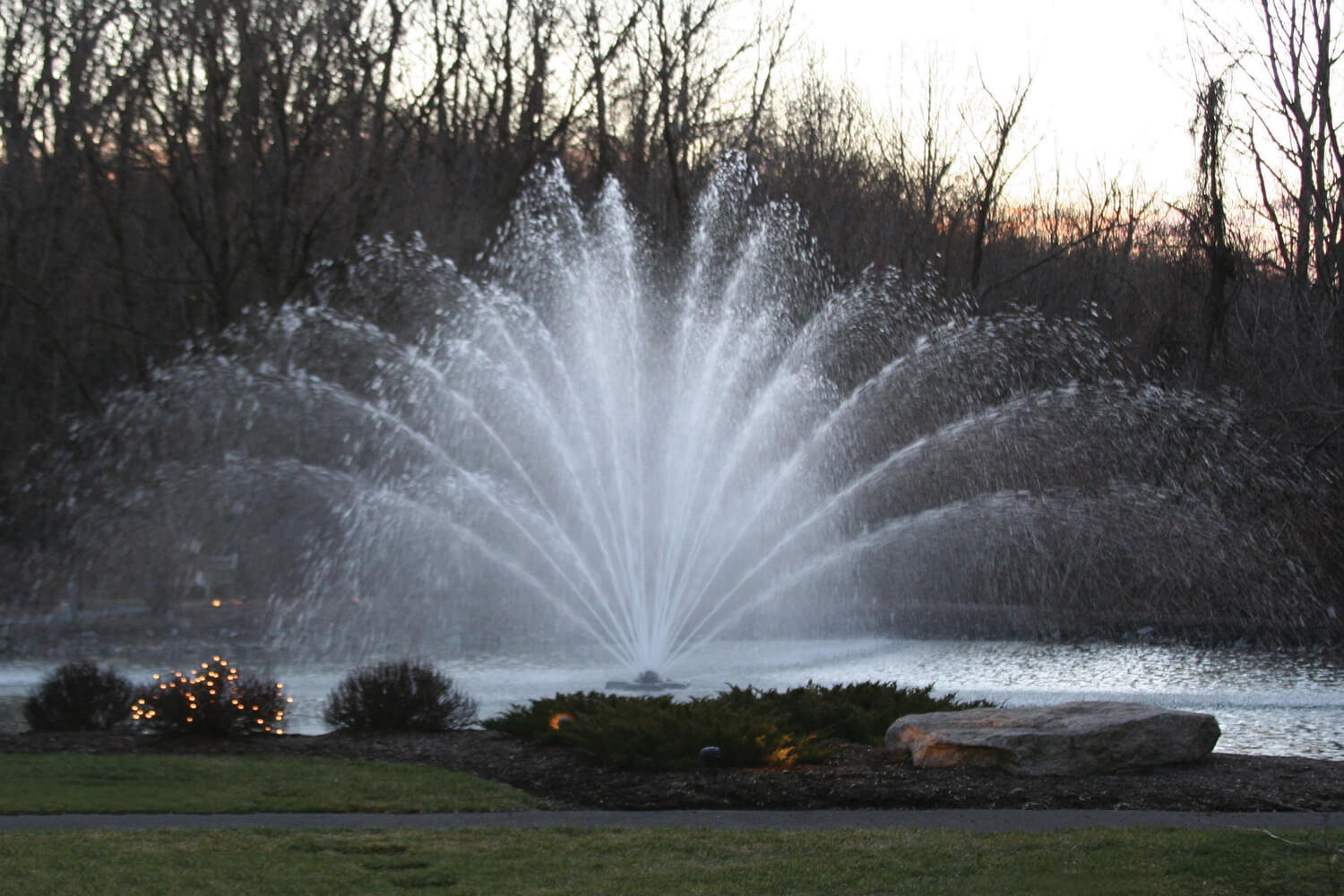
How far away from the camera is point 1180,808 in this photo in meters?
9.49

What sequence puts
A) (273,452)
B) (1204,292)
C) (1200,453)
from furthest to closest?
1. (1204,292)
2. (273,452)
3. (1200,453)

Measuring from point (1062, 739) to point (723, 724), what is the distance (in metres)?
2.59

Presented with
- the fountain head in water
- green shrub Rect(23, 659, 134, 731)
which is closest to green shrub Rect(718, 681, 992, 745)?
green shrub Rect(23, 659, 134, 731)

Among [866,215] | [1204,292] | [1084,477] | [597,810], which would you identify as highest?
[866,215]

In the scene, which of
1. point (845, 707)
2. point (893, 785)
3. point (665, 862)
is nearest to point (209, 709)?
point (845, 707)

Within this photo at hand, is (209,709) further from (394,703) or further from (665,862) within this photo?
(665,862)

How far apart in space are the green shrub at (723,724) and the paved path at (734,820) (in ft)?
4.47

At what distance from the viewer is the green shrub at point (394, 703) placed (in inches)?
537

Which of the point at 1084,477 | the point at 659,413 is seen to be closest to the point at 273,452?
the point at 659,413

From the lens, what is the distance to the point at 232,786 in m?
10.5

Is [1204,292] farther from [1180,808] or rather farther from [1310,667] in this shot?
[1180,808]

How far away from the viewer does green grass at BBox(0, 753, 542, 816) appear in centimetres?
964

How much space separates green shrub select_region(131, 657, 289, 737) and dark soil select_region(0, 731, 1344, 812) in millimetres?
1491

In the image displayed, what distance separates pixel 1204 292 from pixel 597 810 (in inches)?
925
